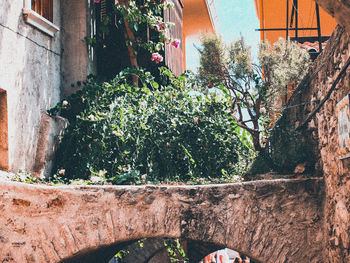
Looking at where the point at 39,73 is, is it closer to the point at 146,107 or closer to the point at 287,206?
the point at 146,107

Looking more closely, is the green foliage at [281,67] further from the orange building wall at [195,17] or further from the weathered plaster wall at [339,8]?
the orange building wall at [195,17]

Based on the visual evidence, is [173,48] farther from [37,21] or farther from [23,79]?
[23,79]

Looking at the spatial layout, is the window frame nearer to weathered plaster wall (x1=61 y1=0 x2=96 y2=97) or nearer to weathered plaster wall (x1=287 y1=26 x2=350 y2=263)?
weathered plaster wall (x1=61 y1=0 x2=96 y2=97)

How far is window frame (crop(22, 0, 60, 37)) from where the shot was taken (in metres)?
5.89

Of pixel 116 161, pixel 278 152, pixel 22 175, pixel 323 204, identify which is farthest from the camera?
pixel 116 161

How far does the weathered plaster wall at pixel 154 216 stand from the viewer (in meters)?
3.98

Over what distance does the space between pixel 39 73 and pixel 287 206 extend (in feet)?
13.4

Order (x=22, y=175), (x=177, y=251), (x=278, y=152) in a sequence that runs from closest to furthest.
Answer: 1. (x=278, y=152)
2. (x=22, y=175)
3. (x=177, y=251)

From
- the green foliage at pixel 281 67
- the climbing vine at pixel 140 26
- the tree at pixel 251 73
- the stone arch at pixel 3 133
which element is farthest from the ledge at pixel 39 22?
the green foliage at pixel 281 67

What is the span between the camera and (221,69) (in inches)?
258

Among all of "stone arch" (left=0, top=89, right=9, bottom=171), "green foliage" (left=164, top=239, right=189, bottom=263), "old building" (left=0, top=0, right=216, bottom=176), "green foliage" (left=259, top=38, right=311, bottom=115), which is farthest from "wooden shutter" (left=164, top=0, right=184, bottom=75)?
"stone arch" (left=0, top=89, right=9, bottom=171)

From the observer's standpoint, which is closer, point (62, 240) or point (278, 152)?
point (62, 240)

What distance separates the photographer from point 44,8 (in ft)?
21.6

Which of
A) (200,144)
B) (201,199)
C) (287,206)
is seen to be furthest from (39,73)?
(287,206)
